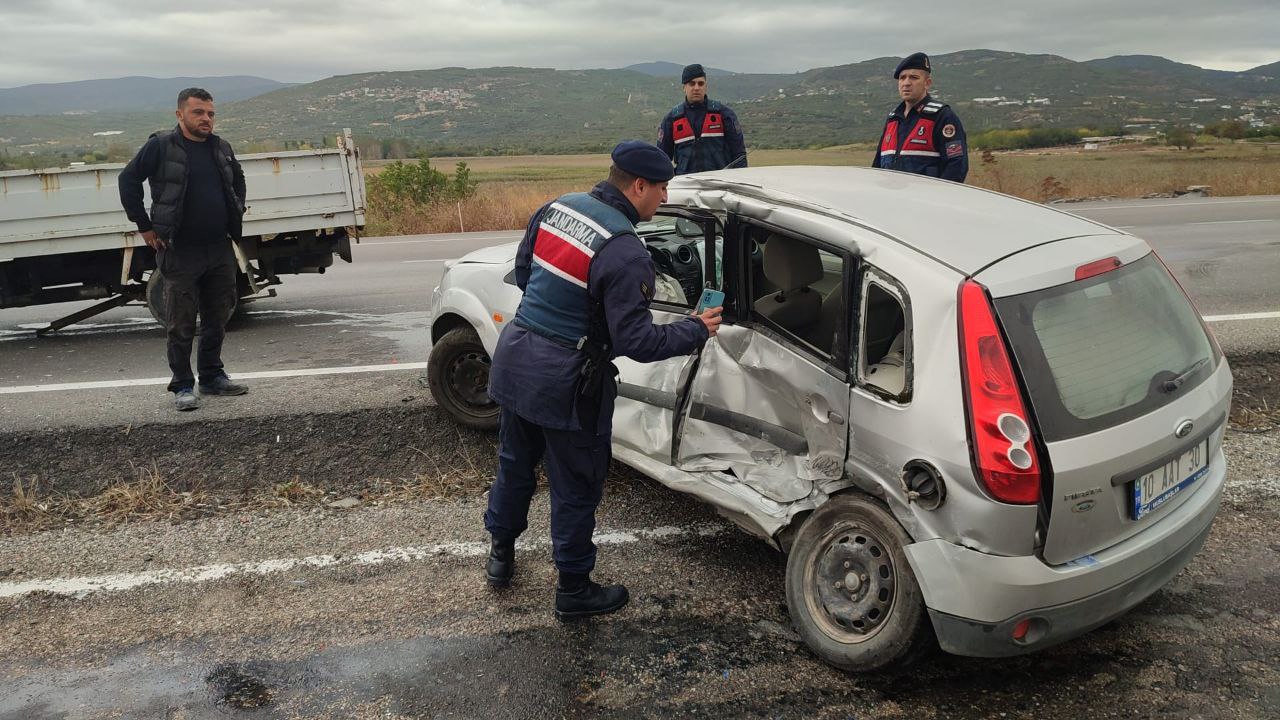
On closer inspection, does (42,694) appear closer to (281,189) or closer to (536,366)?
(536,366)

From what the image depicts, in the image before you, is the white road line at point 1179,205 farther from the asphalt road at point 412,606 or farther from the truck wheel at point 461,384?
the truck wheel at point 461,384

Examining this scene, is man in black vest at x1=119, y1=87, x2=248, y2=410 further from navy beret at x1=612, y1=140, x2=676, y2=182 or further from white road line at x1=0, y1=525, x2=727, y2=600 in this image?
navy beret at x1=612, y1=140, x2=676, y2=182

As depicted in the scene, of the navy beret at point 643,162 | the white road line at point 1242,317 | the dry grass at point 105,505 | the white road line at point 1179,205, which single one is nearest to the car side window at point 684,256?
the navy beret at point 643,162

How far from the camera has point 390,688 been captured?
2986 mm

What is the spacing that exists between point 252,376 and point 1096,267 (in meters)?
5.29

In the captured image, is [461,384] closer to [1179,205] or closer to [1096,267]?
[1096,267]

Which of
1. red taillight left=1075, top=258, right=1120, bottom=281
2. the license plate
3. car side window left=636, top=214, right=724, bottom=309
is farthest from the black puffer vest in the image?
the license plate

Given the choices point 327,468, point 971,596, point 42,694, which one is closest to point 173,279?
point 327,468

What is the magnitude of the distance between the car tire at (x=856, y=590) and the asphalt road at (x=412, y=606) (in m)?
0.11

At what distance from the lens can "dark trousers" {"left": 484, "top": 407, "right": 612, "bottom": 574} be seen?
3323 mm

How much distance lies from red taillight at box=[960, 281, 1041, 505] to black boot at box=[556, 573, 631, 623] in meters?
1.48

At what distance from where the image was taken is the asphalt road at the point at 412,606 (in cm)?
289

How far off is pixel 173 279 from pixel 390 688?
11.7ft

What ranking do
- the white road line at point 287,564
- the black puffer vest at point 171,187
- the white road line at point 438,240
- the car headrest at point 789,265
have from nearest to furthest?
the car headrest at point 789,265
the white road line at point 287,564
the black puffer vest at point 171,187
the white road line at point 438,240
